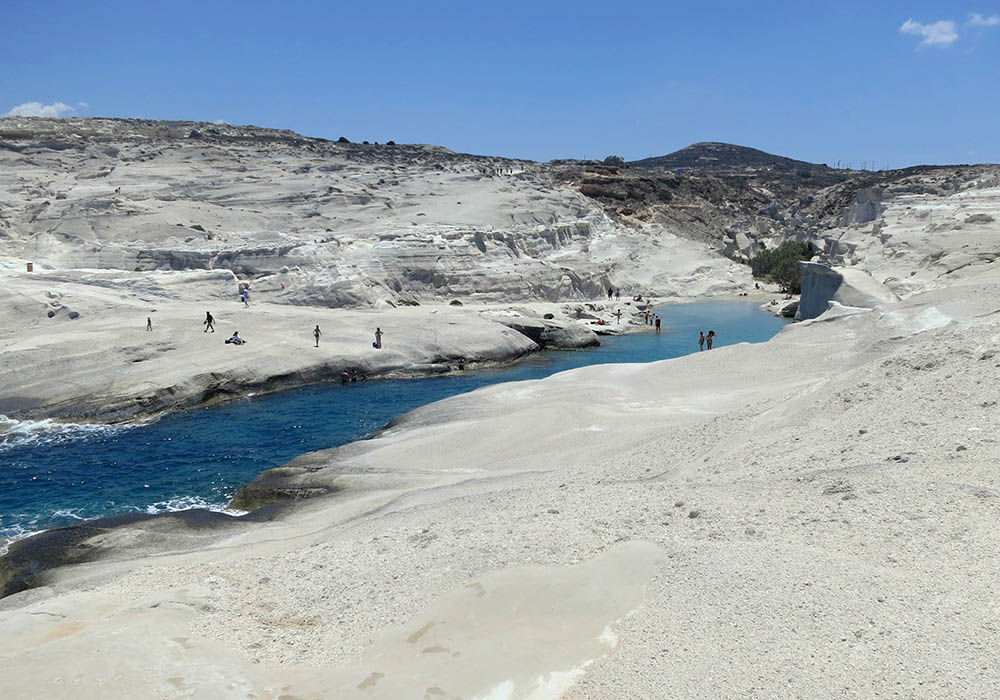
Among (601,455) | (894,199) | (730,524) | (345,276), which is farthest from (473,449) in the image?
(894,199)

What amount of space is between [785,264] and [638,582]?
57.6 meters

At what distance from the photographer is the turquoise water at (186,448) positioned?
61.1 feet

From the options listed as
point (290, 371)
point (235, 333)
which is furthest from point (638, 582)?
point (235, 333)

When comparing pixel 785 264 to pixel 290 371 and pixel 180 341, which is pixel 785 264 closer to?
pixel 290 371

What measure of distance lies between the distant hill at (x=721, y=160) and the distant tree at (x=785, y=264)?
323 ft

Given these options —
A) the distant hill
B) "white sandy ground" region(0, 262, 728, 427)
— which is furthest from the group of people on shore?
the distant hill

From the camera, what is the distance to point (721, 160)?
18262 cm

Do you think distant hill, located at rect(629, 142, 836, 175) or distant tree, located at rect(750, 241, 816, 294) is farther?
distant hill, located at rect(629, 142, 836, 175)

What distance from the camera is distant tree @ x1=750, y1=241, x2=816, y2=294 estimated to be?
5774 cm

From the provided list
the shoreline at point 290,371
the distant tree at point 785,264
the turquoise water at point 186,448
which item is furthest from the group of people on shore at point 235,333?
the distant tree at point 785,264

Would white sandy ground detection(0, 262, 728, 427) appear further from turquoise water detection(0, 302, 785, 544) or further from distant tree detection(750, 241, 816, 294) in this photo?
distant tree detection(750, 241, 816, 294)

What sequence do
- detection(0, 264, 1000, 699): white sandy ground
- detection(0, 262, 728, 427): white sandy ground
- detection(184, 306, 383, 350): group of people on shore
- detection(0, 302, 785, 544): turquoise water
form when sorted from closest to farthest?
1. detection(0, 264, 1000, 699): white sandy ground
2. detection(0, 302, 785, 544): turquoise water
3. detection(0, 262, 728, 427): white sandy ground
4. detection(184, 306, 383, 350): group of people on shore

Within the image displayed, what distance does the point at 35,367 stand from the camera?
1093 inches

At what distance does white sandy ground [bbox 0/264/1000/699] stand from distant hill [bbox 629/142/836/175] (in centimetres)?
15590
